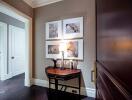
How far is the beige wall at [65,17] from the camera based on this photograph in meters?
3.02

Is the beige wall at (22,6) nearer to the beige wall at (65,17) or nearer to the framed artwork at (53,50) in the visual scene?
the beige wall at (65,17)

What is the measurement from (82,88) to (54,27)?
6.64ft

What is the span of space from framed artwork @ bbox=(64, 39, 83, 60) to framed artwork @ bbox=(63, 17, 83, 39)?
0.51 ft

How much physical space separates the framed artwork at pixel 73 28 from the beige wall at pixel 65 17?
0.12 metres

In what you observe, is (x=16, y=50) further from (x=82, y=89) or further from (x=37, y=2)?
(x=82, y=89)

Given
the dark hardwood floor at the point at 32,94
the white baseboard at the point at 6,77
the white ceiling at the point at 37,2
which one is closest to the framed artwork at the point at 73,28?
the white ceiling at the point at 37,2

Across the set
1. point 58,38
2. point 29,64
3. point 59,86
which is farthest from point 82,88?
point 29,64

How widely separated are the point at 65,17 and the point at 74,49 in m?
1.02

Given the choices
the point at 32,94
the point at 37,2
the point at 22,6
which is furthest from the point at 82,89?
the point at 37,2

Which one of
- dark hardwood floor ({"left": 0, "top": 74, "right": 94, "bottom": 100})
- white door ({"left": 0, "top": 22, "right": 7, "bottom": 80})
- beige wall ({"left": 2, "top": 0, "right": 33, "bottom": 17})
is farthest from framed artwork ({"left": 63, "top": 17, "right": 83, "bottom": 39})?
white door ({"left": 0, "top": 22, "right": 7, "bottom": 80})

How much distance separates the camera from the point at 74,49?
3.23 metres

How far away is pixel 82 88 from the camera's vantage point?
3.11 m

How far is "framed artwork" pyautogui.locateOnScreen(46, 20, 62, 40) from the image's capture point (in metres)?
3.49

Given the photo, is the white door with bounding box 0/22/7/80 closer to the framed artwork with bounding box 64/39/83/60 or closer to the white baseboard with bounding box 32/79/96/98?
the white baseboard with bounding box 32/79/96/98
